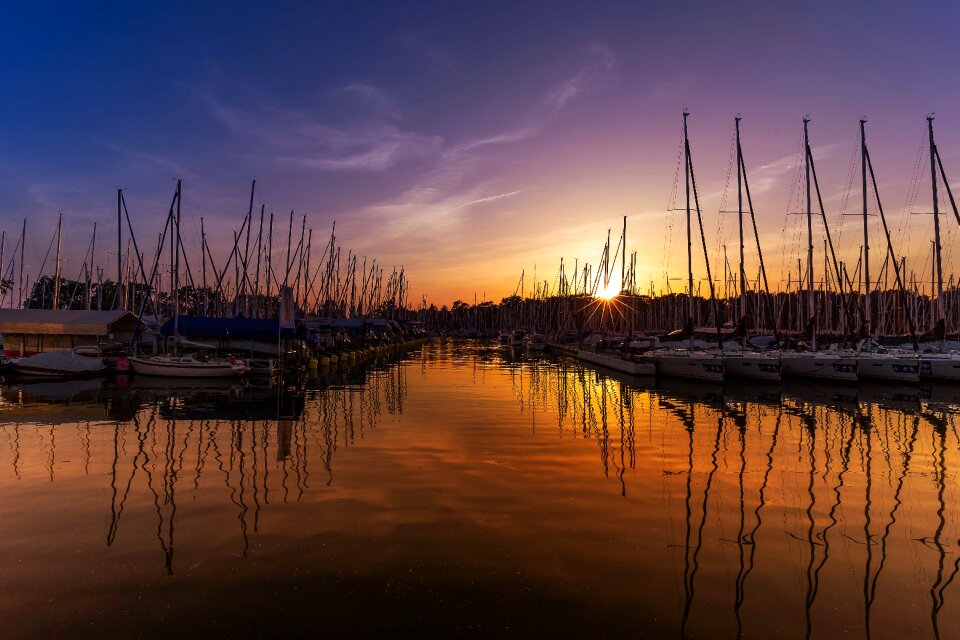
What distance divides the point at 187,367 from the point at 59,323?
2450cm

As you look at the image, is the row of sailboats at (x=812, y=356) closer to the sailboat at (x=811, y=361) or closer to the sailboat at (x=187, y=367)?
the sailboat at (x=811, y=361)

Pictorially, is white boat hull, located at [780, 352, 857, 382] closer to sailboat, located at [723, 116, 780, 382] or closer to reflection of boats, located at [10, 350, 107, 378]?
sailboat, located at [723, 116, 780, 382]

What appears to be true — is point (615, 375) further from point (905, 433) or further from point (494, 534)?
point (494, 534)

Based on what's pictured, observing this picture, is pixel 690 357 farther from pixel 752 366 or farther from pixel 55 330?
pixel 55 330

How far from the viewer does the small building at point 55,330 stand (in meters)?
54.7

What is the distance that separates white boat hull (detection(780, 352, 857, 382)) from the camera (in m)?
42.0

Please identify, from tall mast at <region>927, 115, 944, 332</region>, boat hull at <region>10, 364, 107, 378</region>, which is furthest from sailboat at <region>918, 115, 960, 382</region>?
boat hull at <region>10, 364, 107, 378</region>

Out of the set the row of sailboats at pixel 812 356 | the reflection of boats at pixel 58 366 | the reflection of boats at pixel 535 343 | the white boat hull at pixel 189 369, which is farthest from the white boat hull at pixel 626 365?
the reflection of boats at pixel 58 366

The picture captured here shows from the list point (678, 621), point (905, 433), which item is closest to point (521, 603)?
point (678, 621)

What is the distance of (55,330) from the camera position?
180 ft

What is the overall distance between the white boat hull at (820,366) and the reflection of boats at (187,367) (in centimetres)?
4188

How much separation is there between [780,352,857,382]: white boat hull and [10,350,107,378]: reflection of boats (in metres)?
53.6

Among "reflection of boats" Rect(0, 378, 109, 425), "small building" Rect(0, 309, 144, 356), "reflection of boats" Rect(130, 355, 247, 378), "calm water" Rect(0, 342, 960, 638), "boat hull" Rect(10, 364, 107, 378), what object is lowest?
"calm water" Rect(0, 342, 960, 638)

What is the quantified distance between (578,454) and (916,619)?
1132cm
